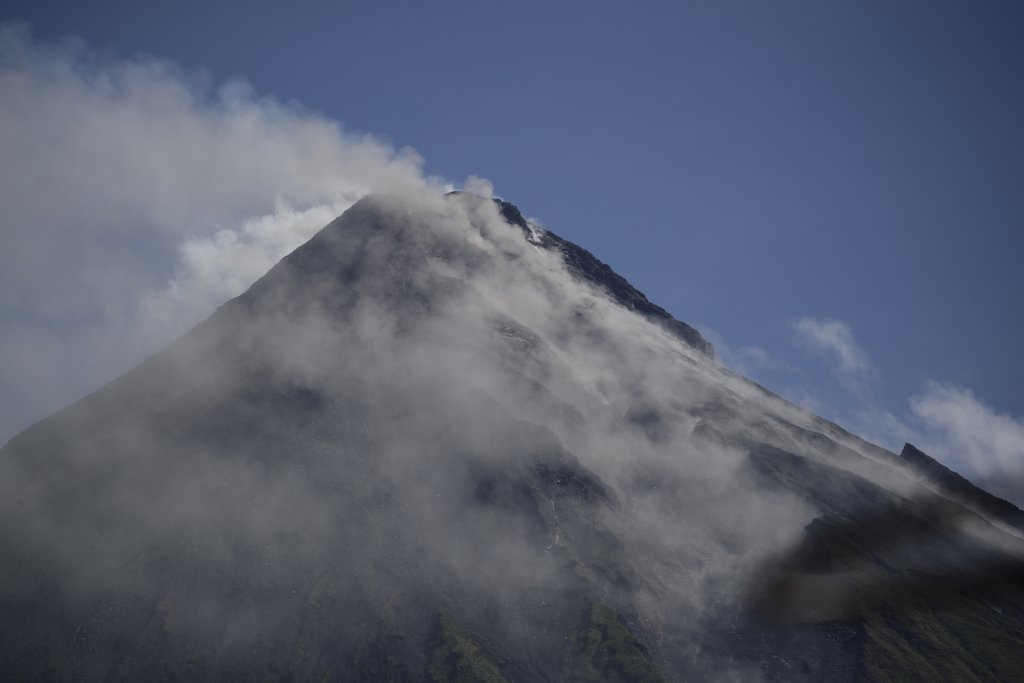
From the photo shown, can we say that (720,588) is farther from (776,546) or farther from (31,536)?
(31,536)

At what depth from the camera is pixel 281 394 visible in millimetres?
196250

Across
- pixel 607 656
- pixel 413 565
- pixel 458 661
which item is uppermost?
pixel 607 656

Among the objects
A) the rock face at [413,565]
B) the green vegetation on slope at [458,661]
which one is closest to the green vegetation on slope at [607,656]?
the rock face at [413,565]

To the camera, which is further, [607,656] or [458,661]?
[607,656]

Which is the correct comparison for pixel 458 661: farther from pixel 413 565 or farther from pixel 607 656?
pixel 607 656

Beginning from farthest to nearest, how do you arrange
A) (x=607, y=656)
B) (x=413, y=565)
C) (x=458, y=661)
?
(x=413, y=565) < (x=607, y=656) < (x=458, y=661)

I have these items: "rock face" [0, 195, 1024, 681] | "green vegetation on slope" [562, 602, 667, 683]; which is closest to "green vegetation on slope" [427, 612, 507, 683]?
"rock face" [0, 195, 1024, 681]

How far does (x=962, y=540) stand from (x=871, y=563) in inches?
1415

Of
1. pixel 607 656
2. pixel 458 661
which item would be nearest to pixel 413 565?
pixel 458 661

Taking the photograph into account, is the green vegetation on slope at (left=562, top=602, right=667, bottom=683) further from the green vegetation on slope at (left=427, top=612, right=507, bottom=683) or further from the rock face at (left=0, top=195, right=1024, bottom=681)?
the green vegetation on slope at (left=427, top=612, right=507, bottom=683)

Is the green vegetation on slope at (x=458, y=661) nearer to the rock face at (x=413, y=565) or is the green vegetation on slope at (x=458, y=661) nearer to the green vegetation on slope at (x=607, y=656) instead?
the rock face at (x=413, y=565)

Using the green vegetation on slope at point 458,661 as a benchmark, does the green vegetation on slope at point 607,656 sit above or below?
→ above

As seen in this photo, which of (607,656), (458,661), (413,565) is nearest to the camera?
(458,661)

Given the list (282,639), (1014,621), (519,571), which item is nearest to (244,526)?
(282,639)
